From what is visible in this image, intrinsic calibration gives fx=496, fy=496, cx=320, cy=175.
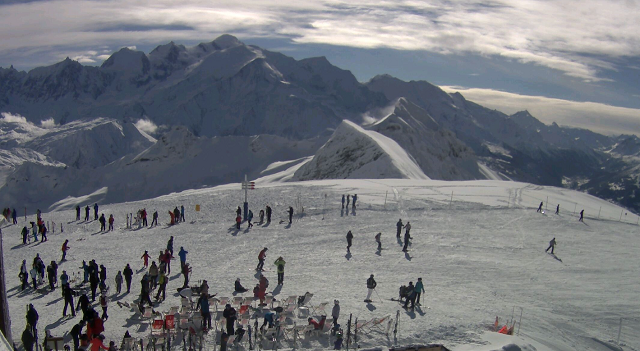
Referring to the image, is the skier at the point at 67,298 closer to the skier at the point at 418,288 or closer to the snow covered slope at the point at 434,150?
the skier at the point at 418,288

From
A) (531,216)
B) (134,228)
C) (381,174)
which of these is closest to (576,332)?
(531,216)

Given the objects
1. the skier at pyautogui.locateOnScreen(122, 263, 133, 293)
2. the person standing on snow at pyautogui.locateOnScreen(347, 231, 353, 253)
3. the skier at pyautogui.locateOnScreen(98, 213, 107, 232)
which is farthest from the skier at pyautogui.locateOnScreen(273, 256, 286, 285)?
the skier at pyautogui.locateOnScreen(98, 213, 107, 232)

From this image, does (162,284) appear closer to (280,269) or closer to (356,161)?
(280,269)

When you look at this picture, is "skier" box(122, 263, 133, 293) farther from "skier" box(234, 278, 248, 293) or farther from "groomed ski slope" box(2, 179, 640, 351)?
"skier" box(234, 278, 248, 293)

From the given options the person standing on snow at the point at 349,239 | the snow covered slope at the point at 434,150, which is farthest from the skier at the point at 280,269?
the snow covered slope at the point at 434,150

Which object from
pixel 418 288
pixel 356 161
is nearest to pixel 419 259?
pixel 418 288

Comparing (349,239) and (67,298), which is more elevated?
(349,239)
